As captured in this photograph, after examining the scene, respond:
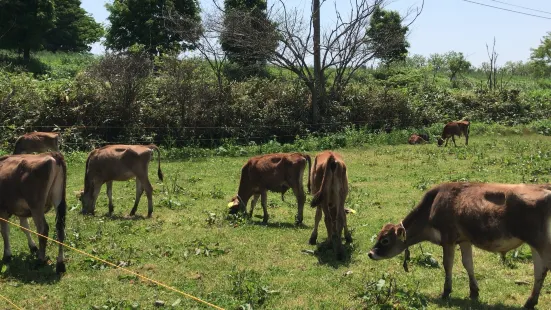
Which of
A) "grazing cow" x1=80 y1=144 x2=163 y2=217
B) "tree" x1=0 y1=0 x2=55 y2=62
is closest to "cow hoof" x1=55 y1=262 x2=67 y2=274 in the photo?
"grazing cow" x1=80 y1=144 x2=163 y2=217

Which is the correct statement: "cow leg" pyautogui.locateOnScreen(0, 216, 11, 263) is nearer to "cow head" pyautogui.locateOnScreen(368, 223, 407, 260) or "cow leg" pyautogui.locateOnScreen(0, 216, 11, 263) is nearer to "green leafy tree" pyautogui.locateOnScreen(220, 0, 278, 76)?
"cow head" pyautogui.locateOnScreen(368, 223, 407, 260)

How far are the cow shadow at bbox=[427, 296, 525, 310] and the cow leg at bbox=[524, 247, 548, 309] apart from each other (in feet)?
0.53

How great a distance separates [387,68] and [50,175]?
3576cm

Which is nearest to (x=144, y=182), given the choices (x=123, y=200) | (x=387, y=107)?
(x=123, y=200)

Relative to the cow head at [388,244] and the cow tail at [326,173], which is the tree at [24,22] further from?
the cow head at [388,244]

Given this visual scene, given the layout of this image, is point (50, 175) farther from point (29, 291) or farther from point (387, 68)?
point (387, 68)

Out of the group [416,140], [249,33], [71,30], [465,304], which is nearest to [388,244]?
[465,304]

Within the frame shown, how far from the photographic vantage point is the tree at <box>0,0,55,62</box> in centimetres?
3734

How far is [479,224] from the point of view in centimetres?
715

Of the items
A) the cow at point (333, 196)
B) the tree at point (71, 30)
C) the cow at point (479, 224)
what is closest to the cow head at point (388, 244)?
the cow at point (479, 224)

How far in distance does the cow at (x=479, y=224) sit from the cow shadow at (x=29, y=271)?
5.00m

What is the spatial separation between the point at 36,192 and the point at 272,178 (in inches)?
203

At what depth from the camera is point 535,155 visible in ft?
65.2

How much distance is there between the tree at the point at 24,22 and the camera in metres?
37.3
